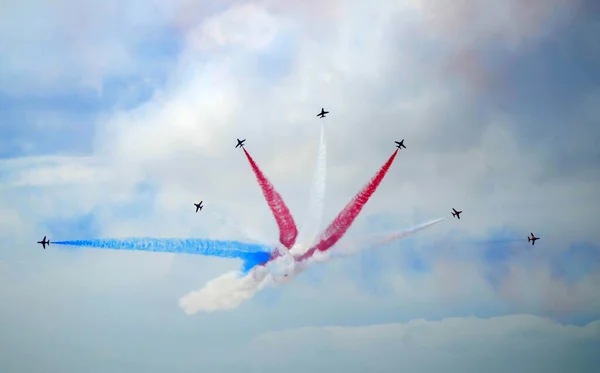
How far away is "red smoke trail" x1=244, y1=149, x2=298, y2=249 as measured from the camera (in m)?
36.6

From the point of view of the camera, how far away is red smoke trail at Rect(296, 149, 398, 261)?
3716 cm

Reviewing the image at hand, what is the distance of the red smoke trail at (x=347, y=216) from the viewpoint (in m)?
37.2

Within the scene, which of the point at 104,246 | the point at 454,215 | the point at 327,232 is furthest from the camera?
the point at 454,215

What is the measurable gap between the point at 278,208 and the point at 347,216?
3197mm

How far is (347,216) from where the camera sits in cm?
3716

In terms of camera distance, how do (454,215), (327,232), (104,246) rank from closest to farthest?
(104,246) < (327,232) < (454,215)

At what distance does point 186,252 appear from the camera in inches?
1414

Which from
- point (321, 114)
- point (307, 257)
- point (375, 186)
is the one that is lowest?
point (307, 257)

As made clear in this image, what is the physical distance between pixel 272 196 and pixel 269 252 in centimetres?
270

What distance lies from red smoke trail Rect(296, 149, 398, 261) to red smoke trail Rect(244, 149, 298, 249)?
1.50 metres

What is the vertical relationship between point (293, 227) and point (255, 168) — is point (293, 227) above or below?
below

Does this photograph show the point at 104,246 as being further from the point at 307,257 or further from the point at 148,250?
the point at 307,257

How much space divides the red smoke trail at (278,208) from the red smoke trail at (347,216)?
1.50m

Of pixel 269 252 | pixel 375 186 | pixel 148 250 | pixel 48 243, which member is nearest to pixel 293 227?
pixel 269 252
